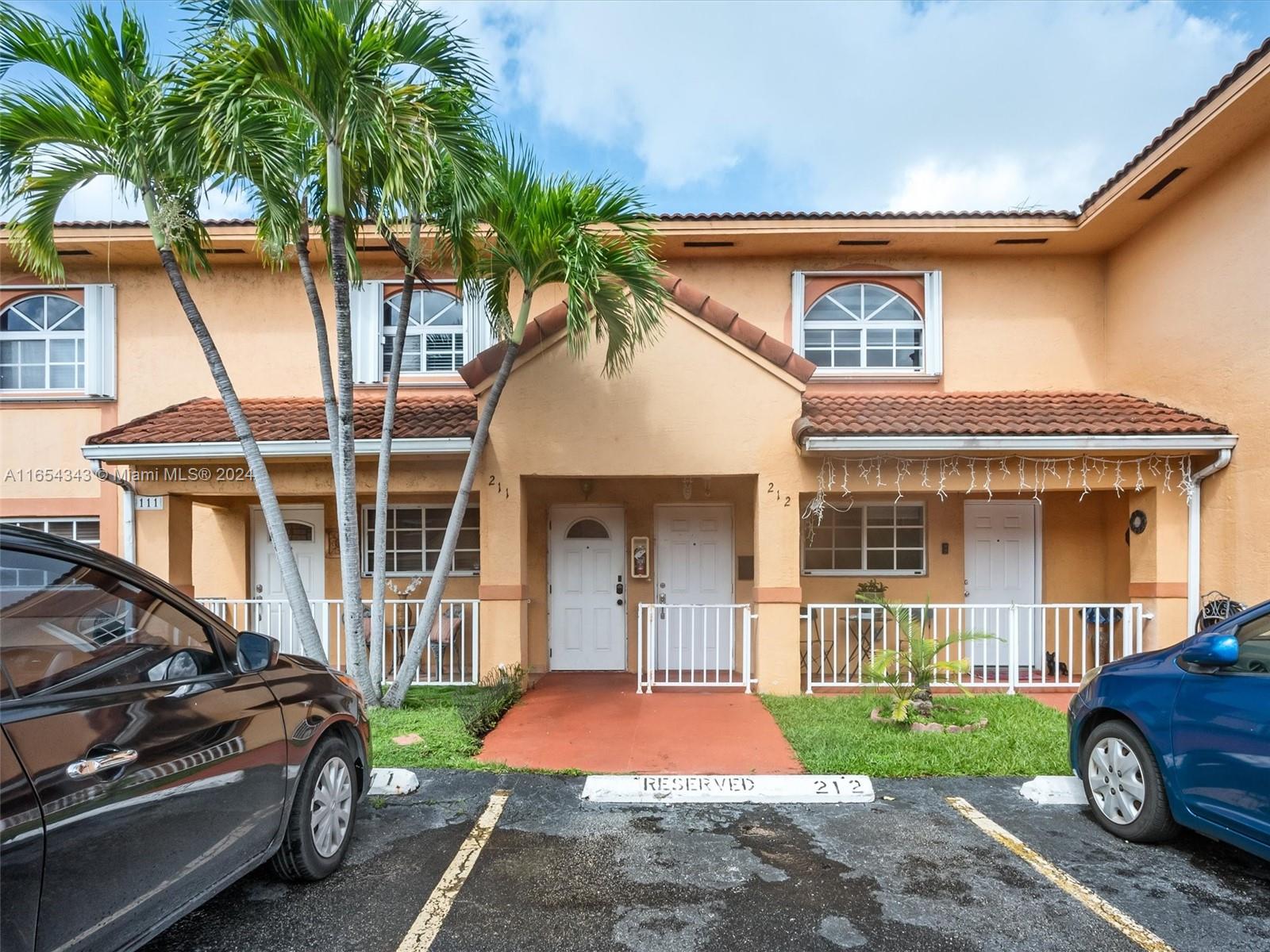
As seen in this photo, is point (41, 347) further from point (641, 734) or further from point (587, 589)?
point (641, 734)

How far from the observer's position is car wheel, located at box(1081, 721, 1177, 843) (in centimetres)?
404

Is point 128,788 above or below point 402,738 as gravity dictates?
above

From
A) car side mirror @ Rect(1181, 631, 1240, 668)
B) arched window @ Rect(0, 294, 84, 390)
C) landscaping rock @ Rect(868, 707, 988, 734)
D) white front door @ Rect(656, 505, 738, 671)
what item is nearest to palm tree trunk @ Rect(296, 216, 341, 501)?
white front door @ Rect(656, 505, 738, 671)

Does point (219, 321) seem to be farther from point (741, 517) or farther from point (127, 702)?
point (127, 702)

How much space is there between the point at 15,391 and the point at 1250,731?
42.7 ft

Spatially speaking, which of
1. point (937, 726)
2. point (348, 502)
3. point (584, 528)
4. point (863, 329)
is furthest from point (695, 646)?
point (348, 502)

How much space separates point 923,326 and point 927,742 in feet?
19.2

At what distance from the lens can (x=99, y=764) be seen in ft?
7.99

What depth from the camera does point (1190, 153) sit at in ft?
24.1

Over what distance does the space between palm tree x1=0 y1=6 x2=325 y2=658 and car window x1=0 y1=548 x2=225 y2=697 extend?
3607 millimetres

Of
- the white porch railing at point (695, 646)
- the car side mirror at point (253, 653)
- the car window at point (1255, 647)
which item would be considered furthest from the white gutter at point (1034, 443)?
the car side mirror at point (253, 653)

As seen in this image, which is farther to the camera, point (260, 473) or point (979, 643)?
point (979, 643)

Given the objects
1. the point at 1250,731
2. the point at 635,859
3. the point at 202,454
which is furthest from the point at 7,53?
the point at 1250,731

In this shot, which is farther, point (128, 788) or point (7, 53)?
point (7, 53)
